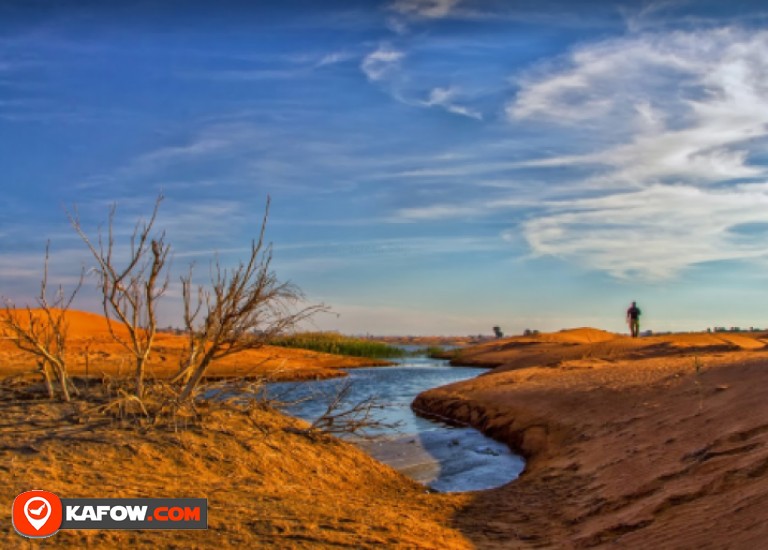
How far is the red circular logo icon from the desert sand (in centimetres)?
11

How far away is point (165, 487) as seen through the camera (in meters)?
5.65

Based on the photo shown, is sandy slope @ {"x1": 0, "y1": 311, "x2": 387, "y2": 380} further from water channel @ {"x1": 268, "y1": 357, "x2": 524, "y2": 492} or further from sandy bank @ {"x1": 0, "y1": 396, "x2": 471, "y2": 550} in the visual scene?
sandy bank @ {"x1": 0, "y1": 396, "x2": 471, "y2": 550}

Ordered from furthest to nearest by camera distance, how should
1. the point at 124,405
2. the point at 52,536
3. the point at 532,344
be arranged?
the point at 532,344
the point at 124,405
the point at 52,536

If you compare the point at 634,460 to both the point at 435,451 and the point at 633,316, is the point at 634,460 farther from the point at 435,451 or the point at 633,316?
the point at 633,316

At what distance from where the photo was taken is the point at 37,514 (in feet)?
15.1

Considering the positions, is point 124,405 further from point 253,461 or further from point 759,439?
point 759,439

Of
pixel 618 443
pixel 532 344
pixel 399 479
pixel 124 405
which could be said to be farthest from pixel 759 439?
pixel 532 344

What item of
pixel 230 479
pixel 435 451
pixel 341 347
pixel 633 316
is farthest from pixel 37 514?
pixel 341 347

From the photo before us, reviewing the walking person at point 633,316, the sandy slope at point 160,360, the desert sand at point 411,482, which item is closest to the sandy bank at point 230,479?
the desert sand at point 411,482

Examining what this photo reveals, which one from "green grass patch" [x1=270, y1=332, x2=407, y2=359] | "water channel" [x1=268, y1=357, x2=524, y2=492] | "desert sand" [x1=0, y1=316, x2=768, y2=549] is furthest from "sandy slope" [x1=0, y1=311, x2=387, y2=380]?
"desert sand" [x1=0, y1=316, x2=768, y2=549]

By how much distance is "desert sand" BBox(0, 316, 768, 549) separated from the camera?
4801 millimetres

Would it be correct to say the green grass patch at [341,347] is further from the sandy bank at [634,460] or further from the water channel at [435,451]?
the sandy bank at [634,460]

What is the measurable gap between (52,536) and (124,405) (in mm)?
3315

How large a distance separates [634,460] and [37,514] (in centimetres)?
592
